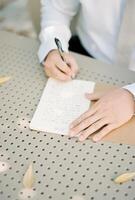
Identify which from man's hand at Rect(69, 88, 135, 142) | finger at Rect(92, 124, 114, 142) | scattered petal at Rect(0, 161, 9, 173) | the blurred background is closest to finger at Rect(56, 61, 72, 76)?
man's hand at Rect(69, 88, 135, 142)

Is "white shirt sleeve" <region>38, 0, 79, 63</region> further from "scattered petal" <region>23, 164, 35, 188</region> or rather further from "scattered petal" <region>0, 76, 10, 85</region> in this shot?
"scattered petal" <region>23, 164, 35, 188</region>

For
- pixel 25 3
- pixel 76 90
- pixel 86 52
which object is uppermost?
pixel 76 90

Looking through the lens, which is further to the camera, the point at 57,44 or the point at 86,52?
the point at 86,52

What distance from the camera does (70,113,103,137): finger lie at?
2.83 ft

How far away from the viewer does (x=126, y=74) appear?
104 cm

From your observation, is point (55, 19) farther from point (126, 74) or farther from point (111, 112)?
point (111, 112)

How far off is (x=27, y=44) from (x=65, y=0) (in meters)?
0.20

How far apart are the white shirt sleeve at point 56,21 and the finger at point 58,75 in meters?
0.11

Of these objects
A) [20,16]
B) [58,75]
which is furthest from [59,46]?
[20,16]

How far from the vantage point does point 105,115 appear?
35.6 inches

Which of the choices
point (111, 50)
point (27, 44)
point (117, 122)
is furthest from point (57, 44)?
point (117, 122)

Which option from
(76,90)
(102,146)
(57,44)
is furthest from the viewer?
(57,44)

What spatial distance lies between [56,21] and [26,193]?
0.65m

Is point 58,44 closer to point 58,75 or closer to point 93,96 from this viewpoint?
point 58,75
